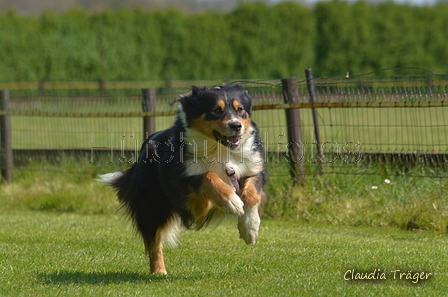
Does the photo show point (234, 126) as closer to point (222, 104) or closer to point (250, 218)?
point (222, 104)

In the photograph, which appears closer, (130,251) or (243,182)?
(243,182)

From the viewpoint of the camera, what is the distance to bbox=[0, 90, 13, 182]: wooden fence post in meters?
11.4

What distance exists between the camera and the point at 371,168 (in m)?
8.52

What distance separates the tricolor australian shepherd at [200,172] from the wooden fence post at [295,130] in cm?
318

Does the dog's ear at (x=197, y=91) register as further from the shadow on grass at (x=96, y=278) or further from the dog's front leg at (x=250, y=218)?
the shadow on grass at (x=96, y=278)

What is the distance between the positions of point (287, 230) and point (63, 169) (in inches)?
184

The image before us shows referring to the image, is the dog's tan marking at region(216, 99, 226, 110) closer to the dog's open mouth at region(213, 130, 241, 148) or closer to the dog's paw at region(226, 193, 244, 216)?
the dog's open mouth at region(213, 130, 241, 148)

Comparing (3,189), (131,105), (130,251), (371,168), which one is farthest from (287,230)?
(3,189)

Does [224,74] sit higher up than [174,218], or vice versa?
[224,74]

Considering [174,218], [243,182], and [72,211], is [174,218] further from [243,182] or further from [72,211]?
[72,211]

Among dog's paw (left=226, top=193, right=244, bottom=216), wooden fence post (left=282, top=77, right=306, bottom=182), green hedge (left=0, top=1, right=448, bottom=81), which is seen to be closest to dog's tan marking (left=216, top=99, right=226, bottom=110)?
dog's paw (left=226, top=193, right=244, bottom=216)

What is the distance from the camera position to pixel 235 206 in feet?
16.2

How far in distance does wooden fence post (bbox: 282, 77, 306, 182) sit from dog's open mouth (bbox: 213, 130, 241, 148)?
11.7ft

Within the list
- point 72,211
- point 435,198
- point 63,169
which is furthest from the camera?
point 63,169
